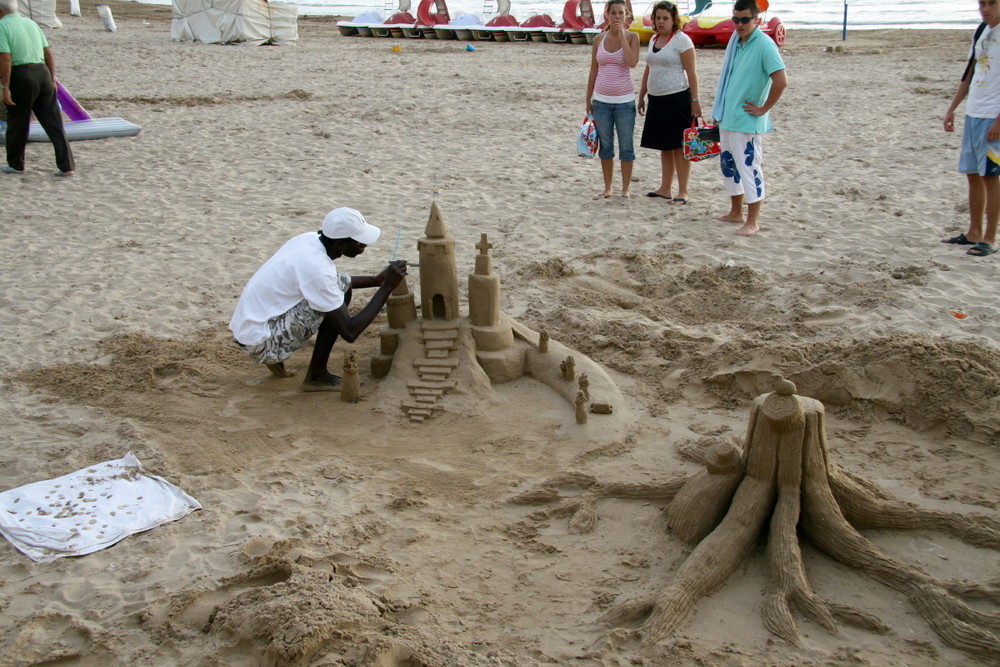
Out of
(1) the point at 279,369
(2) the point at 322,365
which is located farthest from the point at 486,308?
(1) the point at 279,369

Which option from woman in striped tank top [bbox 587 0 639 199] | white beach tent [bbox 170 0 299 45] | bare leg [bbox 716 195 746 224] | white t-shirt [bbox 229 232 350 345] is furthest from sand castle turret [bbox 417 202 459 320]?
white beach tent [bbox 170 0 299 45]

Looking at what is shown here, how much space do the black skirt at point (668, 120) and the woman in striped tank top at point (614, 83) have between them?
0.17 m

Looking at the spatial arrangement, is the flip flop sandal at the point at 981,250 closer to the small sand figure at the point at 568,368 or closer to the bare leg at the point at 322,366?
the small sand figure at the point at 568,368

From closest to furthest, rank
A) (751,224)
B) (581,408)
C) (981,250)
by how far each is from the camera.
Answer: (581,408) < (981,250) < (751,224)

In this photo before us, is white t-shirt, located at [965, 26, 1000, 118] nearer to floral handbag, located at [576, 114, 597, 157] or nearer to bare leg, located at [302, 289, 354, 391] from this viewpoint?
floral handbag, located at [576, 114, 597, 157]

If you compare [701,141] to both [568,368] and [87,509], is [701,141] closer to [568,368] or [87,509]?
[568,368]

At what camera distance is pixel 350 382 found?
4.52 metres

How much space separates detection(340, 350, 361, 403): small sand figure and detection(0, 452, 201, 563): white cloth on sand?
43.1 inches

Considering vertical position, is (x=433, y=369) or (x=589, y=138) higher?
(x=589, y=138)

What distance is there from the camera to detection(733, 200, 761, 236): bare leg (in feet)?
22.7

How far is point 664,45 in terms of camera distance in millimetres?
7160

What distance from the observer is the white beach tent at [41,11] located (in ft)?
71.2

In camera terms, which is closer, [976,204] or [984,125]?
[984,125]

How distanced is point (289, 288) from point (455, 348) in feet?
3.13
